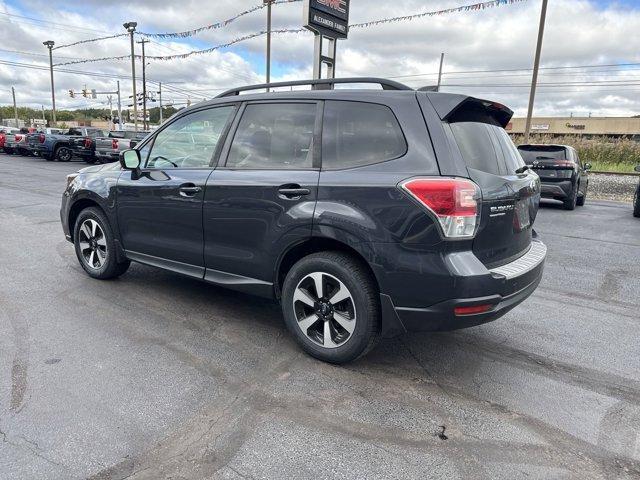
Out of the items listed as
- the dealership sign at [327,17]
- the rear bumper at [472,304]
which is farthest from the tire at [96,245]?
the dealership sign at [327,17]

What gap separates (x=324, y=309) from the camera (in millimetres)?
3295

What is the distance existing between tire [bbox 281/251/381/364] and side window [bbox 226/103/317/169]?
73cm

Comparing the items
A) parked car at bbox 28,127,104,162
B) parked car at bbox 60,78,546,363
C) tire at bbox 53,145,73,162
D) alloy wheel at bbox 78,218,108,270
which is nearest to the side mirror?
parked car at bbox 60,78,546,363

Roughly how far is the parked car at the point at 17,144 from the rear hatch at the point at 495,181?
89.3ft

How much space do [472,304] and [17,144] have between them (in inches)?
1154

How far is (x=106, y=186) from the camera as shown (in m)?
4.67


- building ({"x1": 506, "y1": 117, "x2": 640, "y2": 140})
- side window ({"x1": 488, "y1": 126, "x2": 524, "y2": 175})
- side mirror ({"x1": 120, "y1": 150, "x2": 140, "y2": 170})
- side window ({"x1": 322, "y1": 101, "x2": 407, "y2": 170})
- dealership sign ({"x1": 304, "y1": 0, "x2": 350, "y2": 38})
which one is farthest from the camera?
building ({"x1": 506, "y1": 117, "x2": 640, "y2": 140})

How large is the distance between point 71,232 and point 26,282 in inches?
26.8

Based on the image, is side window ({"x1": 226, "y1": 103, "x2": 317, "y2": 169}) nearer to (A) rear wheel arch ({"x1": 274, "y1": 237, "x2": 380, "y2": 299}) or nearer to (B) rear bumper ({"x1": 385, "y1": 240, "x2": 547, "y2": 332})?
(A) rear wheel arch ({"x1": 274, "y1": 237, "x2": 380, "y2": 299})

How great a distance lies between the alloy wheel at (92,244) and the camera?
16.1 feet

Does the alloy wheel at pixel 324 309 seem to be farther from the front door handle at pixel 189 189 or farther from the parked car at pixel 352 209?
the front door handle at pixel 189 189

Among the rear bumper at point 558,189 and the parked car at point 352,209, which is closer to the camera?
the parked car at point 352,209

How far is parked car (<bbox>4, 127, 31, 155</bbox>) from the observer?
2527 cm

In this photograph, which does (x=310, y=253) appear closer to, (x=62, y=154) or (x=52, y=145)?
A: (x=52, y=145)
